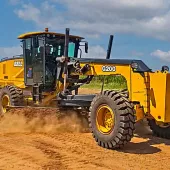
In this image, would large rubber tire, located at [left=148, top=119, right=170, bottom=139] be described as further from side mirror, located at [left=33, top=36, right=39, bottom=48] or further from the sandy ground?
side mirror, located at [left=33, top=36, right=39, bottom=48]

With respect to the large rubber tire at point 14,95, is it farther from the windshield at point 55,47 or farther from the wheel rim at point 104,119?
the wheel rim at point 104,119

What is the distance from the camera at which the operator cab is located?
39.0 ft

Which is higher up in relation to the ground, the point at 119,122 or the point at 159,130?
the point at 119,122

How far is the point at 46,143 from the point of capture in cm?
845

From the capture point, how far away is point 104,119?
27.6 feet

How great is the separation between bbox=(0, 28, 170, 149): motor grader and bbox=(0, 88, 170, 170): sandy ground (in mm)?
402

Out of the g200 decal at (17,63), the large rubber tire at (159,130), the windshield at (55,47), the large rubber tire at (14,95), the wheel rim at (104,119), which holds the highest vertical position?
the windshield at (55,47)

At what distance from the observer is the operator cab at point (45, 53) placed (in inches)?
468

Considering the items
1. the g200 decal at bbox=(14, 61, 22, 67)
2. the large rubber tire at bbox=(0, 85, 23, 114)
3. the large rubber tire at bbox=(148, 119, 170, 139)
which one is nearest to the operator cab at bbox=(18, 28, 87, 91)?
the large rubber tire at bbox=(0, 85, 23, 114)

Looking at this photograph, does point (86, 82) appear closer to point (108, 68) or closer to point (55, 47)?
point (55, 47)

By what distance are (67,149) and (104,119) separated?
115cm

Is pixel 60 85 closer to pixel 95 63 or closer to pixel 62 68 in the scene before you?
pixel 62 68

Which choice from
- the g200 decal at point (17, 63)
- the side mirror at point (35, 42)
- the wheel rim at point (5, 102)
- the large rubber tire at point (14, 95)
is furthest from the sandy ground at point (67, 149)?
the g200 decal at point (17, 63)

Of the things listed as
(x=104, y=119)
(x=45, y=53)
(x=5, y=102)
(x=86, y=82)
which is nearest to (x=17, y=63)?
(x=5, y=102)
